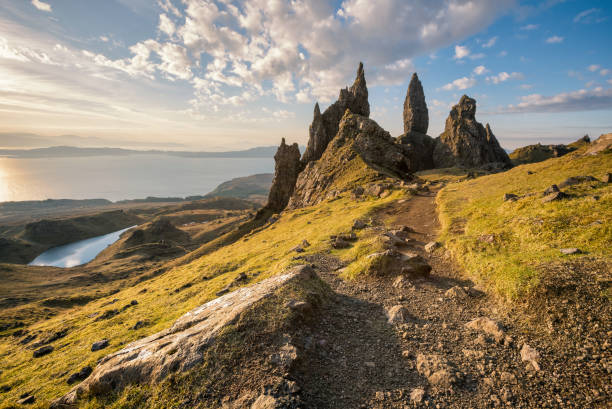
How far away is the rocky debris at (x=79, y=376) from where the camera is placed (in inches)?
577

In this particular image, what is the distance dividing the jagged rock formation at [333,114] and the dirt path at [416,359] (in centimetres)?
9184

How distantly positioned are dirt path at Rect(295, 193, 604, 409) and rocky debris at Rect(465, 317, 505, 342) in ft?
0.42

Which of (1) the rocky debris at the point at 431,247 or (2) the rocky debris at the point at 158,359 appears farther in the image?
(1) the rocky debris at the point at 431,247

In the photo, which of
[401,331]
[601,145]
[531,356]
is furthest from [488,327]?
[601,145]

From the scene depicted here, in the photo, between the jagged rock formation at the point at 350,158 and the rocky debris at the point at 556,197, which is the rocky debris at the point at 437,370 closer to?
the rocky debris at the point at 556,197

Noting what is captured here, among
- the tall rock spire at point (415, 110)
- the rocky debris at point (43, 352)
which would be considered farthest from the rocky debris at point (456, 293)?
the tall rock spire at point (415, 110)

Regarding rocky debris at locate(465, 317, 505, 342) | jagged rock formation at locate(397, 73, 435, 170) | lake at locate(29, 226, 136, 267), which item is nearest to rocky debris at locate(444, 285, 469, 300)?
rocky debris at locate(465, 317, 505, 342)

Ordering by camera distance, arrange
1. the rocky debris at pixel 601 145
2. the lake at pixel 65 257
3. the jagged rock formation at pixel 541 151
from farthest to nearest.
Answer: the lake at pixel 65 257, the jagged rock formation at pixel 541 151, the rocky debris at pixel 601 145

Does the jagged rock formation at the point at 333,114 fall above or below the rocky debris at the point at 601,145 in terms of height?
above

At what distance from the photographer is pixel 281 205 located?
357 feet

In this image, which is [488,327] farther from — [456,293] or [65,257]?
[65,257]

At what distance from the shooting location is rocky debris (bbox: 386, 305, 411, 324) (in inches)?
440

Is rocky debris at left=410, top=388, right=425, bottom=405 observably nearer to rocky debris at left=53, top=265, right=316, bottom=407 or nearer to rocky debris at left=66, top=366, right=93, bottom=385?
rocky debris at left=53, top=265, right=316, bottom=407

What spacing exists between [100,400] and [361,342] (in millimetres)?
9817
